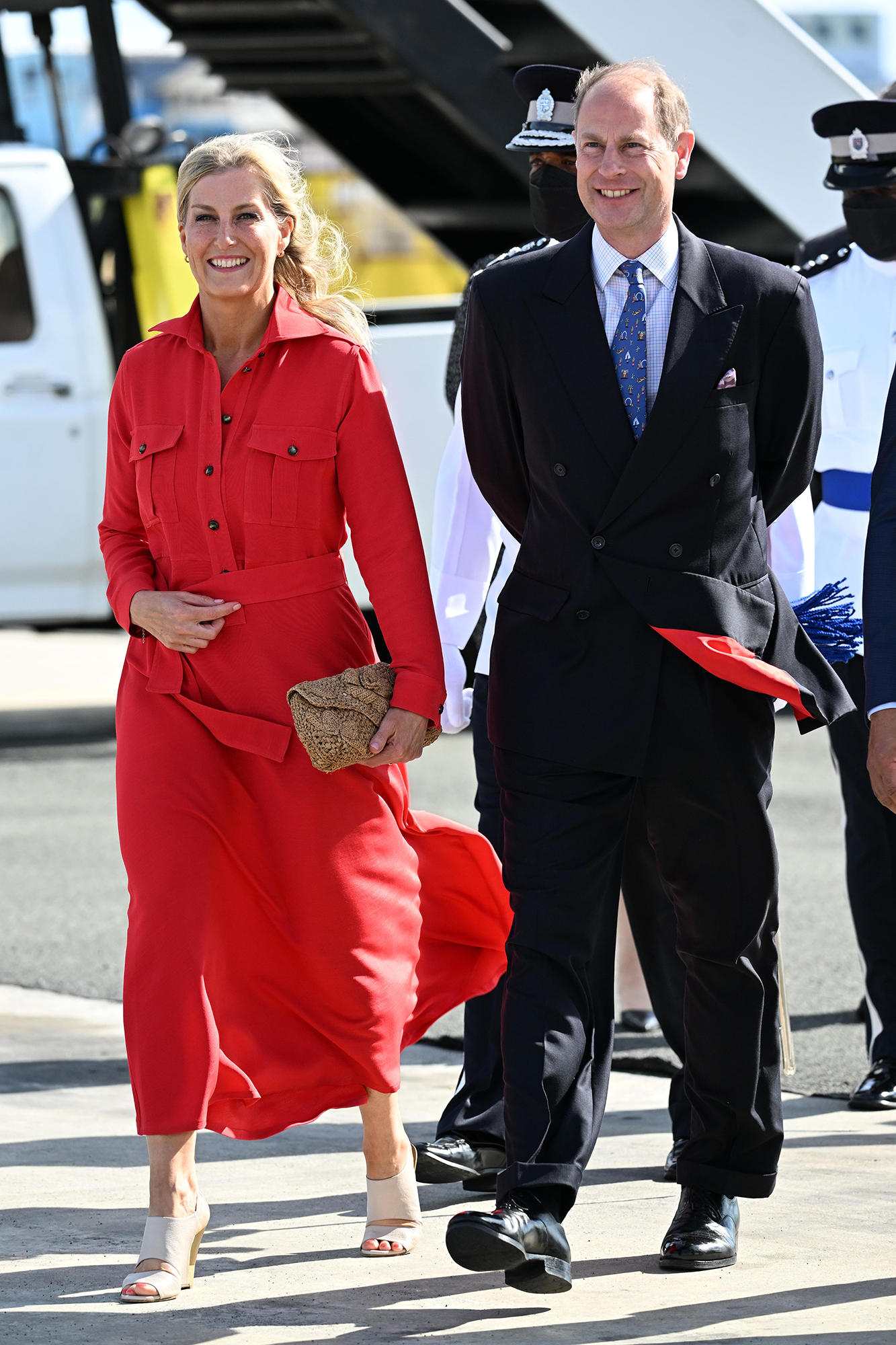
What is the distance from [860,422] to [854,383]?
9 cm

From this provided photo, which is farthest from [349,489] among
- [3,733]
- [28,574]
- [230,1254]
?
[3,733]

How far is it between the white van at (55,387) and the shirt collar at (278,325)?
6.40 metres

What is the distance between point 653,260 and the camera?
11.7ft

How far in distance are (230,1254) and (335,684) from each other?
3.41 ft

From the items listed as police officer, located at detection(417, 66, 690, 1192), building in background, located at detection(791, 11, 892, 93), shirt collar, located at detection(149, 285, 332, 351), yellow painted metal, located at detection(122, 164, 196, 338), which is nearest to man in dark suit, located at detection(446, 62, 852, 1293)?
shirt collar, located at detection(149, 285, 332, 351)

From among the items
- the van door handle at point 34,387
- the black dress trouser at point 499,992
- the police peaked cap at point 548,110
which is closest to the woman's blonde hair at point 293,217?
the police peaked cap at point 548,110

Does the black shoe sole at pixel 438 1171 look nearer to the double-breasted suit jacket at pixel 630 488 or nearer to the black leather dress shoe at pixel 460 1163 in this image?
the black leather dress shoe at pixel 460 1163

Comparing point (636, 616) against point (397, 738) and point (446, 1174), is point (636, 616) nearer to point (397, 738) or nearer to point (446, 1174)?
point (397, 738)

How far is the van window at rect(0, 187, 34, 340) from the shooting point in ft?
34.0

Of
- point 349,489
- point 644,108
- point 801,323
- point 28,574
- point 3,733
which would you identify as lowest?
point 3,733

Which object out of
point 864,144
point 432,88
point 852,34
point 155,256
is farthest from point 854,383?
point 852,34

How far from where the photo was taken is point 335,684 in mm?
3637

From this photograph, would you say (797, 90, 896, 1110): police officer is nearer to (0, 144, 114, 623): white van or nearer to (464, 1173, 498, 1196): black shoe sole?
(464, 1173, 498, 1196): black shoe sole

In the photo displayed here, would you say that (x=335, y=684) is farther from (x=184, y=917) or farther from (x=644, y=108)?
(x=644, y=108)
